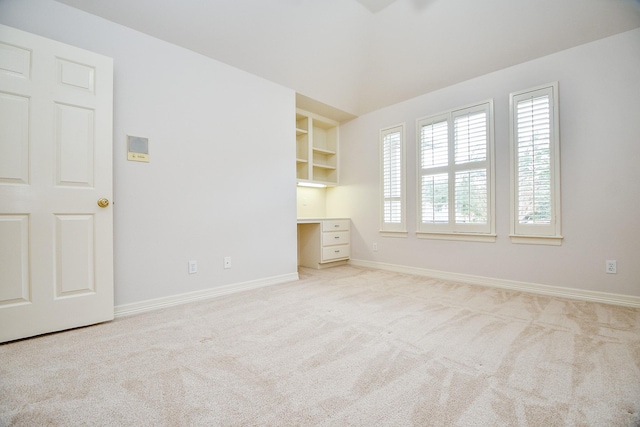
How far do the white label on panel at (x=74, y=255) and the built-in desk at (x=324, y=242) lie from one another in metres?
2.54

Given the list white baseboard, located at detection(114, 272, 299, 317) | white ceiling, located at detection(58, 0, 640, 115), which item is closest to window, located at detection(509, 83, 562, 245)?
white ceiling, located at detection(58, 0, 640, 115)

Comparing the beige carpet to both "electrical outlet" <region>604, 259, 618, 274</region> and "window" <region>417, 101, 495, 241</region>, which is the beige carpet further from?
"window" <region>417, 101, 495, 241</region>

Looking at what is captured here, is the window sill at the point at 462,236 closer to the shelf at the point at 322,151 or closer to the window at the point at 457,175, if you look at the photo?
the window at the point at 457,175

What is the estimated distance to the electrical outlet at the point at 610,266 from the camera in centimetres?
256

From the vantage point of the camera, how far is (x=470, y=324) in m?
2.11

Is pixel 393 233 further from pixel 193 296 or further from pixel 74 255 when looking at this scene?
pixel 74 255

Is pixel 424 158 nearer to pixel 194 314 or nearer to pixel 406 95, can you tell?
pixel 406 95

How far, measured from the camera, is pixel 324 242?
431 cm

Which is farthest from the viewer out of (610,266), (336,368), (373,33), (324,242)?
(324,242)

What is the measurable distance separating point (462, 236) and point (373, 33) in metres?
2.80

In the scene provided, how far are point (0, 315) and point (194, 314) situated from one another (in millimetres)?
1179

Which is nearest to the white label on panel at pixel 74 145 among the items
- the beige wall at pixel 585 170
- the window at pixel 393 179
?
the window at pixel 393 179

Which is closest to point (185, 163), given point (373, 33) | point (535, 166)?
point (373, 33)

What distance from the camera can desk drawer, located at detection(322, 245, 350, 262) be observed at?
4.33 m
